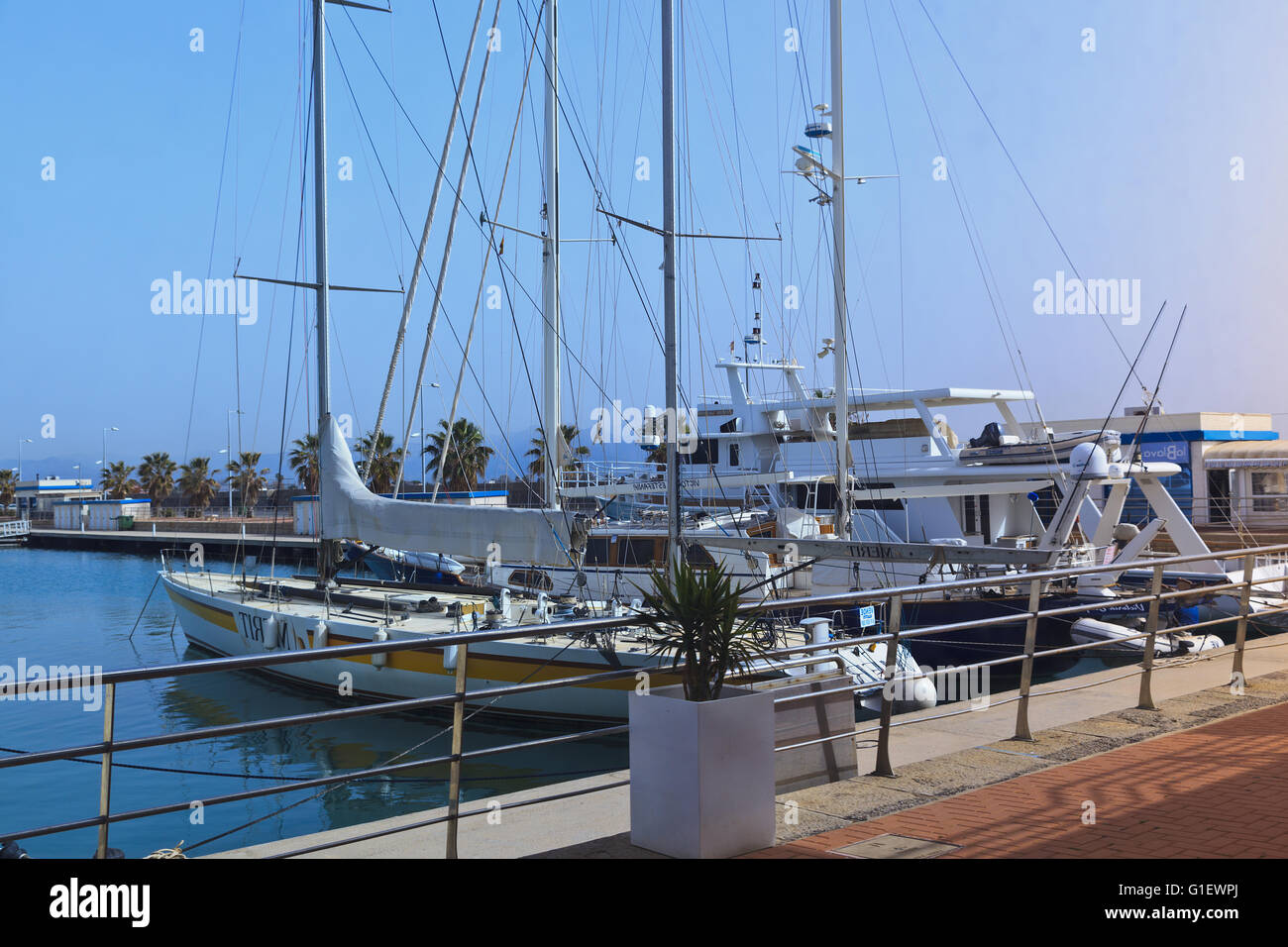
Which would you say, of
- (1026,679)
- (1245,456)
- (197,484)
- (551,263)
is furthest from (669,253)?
(197,484)

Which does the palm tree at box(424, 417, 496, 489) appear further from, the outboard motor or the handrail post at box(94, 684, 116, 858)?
the handrail post at box(94, 684, 116, 858)

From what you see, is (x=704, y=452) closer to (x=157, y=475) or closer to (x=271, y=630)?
(x=271, y=630)

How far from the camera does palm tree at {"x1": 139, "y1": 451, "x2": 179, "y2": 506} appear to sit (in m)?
106

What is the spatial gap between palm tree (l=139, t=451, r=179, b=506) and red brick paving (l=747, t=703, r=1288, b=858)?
11179 centimetres

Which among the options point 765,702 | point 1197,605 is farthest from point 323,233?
point 1197,605

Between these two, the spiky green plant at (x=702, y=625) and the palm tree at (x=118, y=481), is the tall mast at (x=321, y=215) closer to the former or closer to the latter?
the spiky green plant at (x=702, y=625)

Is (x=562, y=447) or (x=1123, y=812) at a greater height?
(x=562, y=447)

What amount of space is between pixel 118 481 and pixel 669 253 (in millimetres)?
114038

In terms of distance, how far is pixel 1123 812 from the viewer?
5.87m

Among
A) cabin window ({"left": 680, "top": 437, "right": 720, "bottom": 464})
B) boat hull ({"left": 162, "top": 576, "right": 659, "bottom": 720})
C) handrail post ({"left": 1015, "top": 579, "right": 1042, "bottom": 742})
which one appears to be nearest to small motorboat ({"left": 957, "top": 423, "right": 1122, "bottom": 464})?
cabin window ({"left": 680, "top": 437, "right": 720, "bottom": 464})

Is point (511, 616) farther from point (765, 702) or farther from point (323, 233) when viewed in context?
point (765, 702)

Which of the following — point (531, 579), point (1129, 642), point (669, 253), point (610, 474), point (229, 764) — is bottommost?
point (229, 764)
